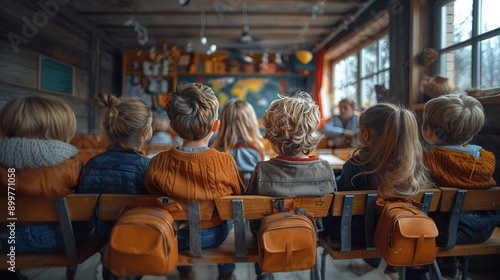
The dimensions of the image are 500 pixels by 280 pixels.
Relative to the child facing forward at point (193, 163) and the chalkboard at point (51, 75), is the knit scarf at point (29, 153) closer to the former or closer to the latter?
the child facing forward at point (193, 163)

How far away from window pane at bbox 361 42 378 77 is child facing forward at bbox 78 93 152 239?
335 centimetres

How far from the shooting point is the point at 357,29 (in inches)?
152

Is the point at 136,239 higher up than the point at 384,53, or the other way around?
the point at 384,53

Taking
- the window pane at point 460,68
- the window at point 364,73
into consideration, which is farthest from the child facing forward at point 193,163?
the window at point 364,73

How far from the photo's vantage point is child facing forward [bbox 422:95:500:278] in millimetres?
1165

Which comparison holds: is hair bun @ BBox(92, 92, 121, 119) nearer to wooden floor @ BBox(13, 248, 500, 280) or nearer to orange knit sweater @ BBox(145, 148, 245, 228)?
orange knit sweater @ BBox(145, 148, 245, 228)

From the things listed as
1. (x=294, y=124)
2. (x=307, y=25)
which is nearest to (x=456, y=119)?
(x=294, y=124)

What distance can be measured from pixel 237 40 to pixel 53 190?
14.8ft

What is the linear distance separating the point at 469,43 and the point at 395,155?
4.89ft

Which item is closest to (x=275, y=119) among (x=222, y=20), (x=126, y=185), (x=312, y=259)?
(x=312, y=259)

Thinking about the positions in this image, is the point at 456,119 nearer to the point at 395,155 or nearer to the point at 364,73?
the point at 395,155

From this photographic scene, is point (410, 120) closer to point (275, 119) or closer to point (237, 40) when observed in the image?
point (275, 119)

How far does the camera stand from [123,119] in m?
1.17

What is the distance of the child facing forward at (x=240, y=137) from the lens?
1814 millimetres
